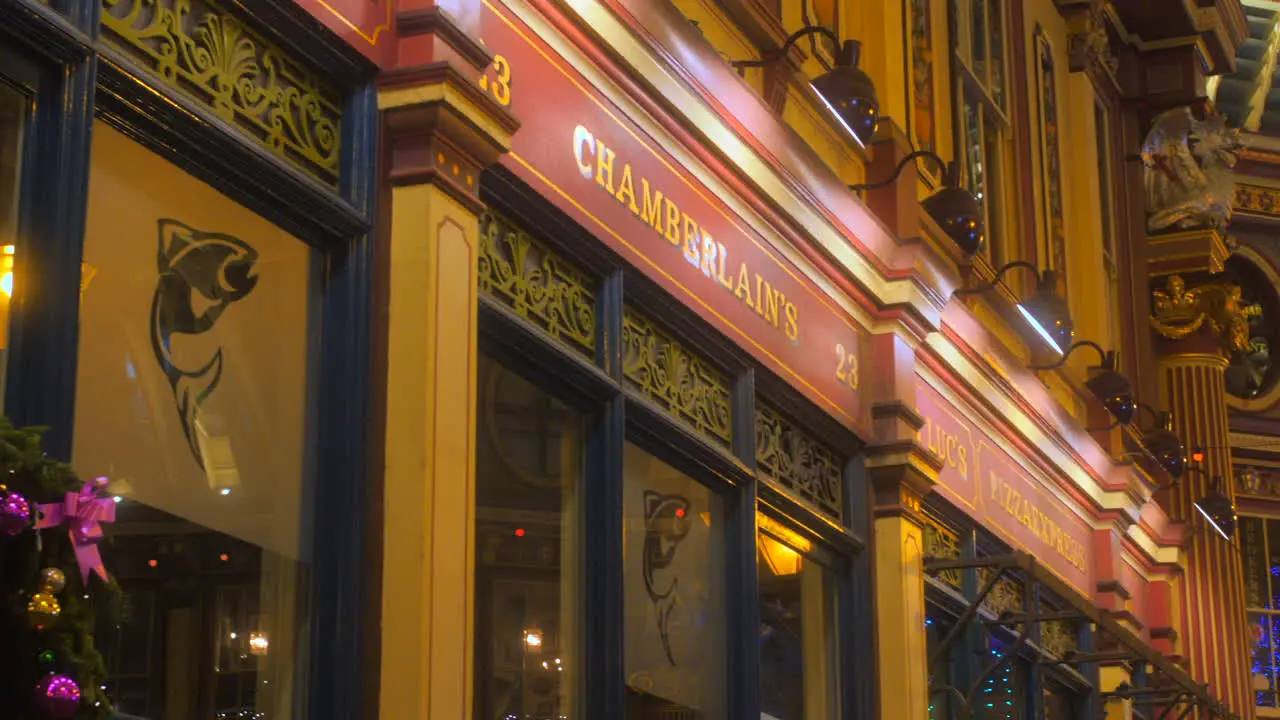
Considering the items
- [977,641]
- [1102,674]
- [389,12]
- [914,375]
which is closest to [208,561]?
[389,12]

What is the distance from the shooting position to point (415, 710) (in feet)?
19.9

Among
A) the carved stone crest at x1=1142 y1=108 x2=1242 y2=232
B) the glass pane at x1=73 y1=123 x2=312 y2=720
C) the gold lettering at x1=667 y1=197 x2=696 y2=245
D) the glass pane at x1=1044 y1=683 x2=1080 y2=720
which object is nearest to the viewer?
the glass pane at x1=73 y1=123 x2=312 y2=720

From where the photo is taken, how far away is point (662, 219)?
28.2ft

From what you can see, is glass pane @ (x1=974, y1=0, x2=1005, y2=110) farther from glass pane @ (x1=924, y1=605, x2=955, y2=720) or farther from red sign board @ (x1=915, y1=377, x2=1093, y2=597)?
glass pane @ (x1=924, y1=605, x2=955, y2=720)

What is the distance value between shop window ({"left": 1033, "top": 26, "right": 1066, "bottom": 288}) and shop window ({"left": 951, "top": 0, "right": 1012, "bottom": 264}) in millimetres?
883

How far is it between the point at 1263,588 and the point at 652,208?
1637 centimetres

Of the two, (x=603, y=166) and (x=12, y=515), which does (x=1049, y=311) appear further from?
(x=12, y=515)

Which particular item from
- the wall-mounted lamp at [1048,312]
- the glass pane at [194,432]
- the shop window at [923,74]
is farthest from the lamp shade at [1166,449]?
the glass pane at [194,432]

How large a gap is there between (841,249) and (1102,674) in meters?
6.14

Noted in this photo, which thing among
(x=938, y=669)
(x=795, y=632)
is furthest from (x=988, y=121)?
(x=795, y=632)

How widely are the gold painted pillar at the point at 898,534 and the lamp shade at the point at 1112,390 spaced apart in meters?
4.28

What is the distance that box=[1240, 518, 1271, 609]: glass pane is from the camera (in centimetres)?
2320

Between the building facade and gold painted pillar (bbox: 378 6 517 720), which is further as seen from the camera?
gold painted pillar (bbox: 378 6 517 720)

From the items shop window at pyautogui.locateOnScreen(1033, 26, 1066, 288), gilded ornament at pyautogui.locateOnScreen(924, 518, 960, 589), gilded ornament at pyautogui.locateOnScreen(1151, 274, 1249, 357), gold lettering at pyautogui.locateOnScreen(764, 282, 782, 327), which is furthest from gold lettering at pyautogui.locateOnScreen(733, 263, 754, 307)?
gilded ornament at pyautogui.locateOnScreen(1151, 274, 1249, 357)
